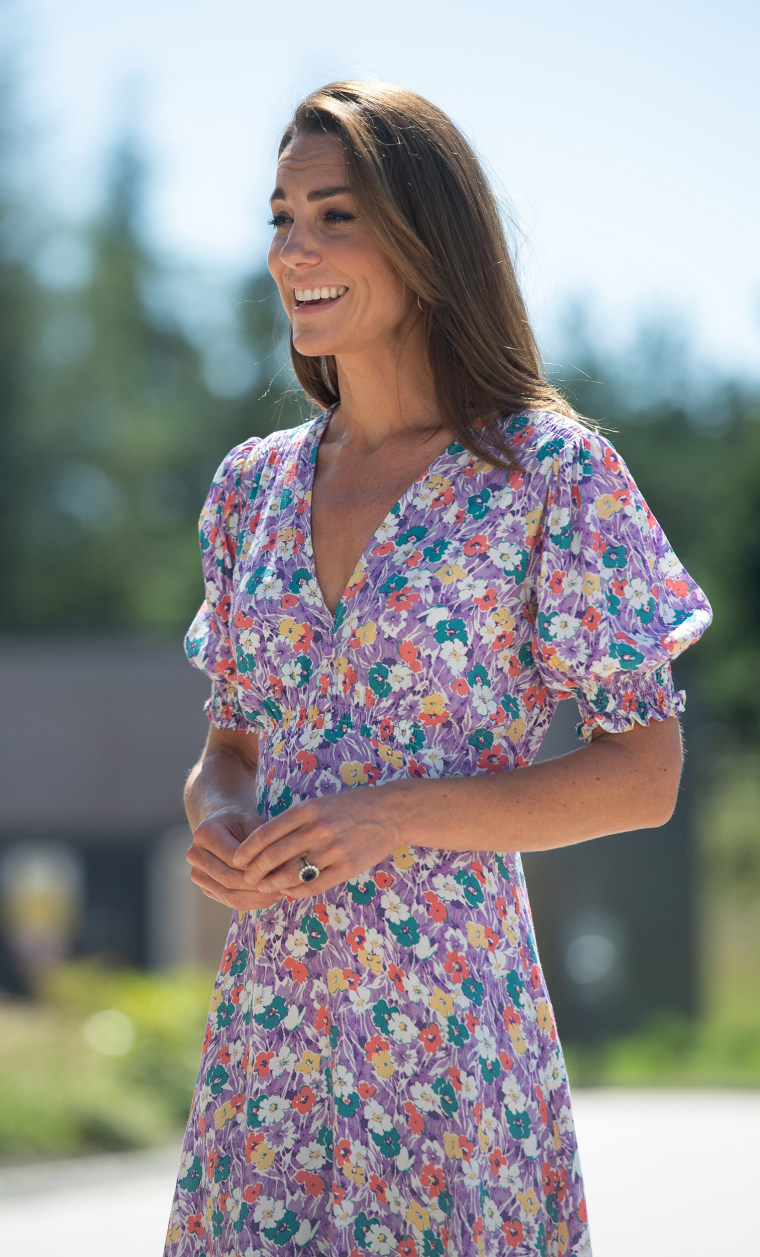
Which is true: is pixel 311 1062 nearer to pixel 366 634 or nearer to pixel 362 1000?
pixel 362 1000

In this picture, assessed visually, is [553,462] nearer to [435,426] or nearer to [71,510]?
[435,426]

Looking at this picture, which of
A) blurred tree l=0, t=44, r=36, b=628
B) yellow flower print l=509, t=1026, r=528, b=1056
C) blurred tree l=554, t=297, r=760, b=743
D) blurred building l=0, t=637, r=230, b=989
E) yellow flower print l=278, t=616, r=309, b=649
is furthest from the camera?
blurred tree l=0, t=44, r=36, b=628

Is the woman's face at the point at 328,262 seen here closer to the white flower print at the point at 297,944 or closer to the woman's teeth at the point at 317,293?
the woman's teeth at the point at 317,293

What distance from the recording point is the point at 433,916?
173 cm

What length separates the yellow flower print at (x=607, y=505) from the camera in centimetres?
174

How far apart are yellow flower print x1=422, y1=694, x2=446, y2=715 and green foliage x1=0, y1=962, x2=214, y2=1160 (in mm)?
6090

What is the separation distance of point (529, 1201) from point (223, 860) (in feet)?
1.66

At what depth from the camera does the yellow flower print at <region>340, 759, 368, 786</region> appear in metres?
1.76

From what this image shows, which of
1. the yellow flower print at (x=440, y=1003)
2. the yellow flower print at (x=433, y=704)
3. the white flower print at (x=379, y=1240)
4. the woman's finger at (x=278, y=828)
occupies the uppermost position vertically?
the yellow flower print at (x=433, y=704)

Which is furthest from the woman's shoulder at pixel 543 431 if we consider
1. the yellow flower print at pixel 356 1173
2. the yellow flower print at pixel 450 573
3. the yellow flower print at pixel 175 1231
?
the yellow flower print at pixel 175 1231

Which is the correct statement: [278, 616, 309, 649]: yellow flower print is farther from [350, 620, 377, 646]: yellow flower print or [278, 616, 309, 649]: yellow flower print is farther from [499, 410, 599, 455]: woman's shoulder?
[499, 410, 599, 455]: woman's shoulder

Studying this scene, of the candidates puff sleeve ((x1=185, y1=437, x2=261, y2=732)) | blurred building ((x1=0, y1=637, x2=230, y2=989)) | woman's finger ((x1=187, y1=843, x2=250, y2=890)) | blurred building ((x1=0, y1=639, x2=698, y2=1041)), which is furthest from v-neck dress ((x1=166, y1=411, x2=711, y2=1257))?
blurred building ((x1=0, y1=637, x2=230, y2=989))

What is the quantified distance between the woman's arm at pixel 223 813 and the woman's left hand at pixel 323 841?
6 cm

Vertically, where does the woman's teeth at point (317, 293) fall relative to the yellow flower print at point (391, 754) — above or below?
above
